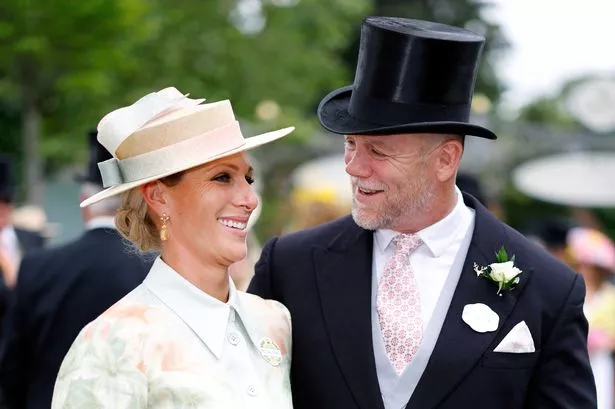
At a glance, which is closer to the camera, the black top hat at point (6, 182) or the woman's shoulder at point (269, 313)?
the woman's shoulder at point (269, 313)

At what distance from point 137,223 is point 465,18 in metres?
37.4

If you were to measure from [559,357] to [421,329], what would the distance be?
0.45 meters

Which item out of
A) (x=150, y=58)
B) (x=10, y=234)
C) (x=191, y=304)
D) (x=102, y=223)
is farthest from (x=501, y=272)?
(x=150, y=58)

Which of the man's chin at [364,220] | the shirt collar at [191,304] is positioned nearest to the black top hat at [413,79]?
the man's chin at [364,220]

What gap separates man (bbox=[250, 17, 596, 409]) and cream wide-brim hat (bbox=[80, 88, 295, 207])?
50 centimetres

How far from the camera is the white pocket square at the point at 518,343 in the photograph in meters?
3.81

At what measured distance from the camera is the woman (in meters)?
3.40

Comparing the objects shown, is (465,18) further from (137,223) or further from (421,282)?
(137,223)

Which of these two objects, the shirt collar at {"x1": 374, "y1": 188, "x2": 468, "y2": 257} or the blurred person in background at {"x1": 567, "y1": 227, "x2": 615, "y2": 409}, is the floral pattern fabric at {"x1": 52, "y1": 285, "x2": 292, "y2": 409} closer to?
the shirt collar at {"x1": 374, "y1": 188, "x2": 468, "y2": 257}

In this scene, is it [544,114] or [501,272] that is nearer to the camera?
[501,272]

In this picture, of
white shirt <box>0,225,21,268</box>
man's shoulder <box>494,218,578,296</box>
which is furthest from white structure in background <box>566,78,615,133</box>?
man's shoulder <box>494,218,578,296</box>

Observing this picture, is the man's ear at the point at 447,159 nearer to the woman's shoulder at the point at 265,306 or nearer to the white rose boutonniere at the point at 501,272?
the white rose boutonniere at the point at 501,272

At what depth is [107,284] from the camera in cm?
563

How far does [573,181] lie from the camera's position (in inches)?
566
